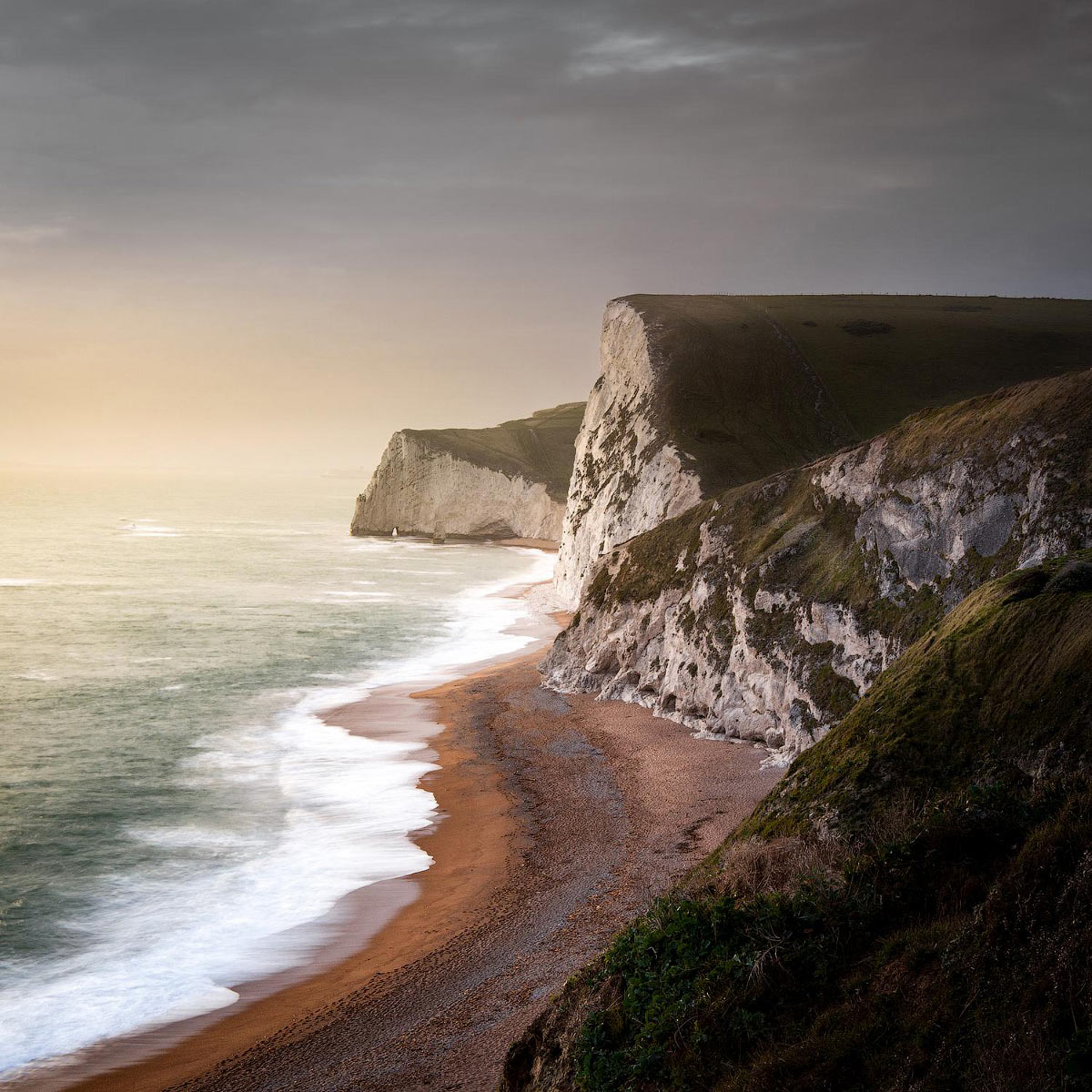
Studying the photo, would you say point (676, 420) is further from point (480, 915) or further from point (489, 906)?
point (480, 915)

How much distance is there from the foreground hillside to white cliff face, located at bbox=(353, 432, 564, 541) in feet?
360

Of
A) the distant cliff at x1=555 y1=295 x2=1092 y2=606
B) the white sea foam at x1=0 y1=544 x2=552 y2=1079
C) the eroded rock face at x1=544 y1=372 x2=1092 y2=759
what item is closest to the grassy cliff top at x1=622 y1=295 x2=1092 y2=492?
the distant cliff at x1=555 y1=295 x2=1092 y2=606

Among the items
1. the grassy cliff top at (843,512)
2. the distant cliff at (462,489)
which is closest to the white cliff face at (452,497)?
the distant cliff at (462,489)

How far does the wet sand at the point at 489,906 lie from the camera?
12.9 metres

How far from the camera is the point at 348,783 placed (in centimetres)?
2778

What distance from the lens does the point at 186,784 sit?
27.8 m

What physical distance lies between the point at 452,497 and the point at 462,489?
5.79 feet

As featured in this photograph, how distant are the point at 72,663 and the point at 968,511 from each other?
131 ft

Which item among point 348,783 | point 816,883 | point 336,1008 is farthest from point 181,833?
point 816,883

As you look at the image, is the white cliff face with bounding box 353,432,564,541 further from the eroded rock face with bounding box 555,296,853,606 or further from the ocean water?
the ocean water

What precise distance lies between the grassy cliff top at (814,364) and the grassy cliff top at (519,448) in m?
35.1

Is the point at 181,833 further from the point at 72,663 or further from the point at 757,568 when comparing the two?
the point at 72,663

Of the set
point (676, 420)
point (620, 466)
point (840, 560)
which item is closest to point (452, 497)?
point (620, 466)

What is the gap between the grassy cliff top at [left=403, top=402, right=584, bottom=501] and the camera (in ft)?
406
